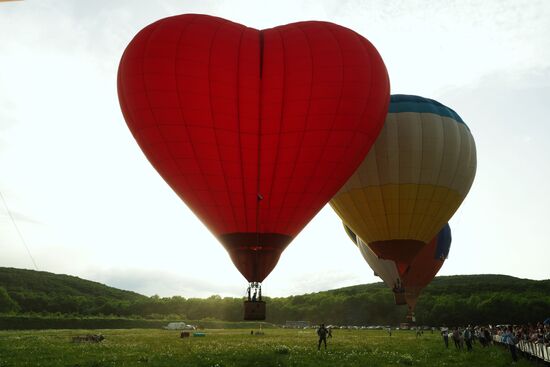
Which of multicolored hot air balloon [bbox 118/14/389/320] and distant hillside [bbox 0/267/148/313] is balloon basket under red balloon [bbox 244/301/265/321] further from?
distant hillside [bbox 0/267/148/313]

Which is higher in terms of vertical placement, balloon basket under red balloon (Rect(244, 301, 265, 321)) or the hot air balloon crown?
the hot air balloon crown

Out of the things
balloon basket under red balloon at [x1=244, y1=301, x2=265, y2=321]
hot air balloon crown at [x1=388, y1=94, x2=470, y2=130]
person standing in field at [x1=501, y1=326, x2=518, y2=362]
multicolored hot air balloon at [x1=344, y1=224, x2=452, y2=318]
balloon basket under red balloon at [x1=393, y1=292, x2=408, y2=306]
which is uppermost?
hot air balloon crown at [x1=388, y1=94, x2=470, y2=130]

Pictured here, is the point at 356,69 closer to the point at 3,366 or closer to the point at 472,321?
the point at 3,366

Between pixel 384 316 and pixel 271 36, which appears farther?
pixel 384 316

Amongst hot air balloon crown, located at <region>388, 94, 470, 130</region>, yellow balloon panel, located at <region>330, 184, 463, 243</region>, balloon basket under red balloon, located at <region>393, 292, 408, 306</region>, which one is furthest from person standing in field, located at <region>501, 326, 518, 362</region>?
hot air balloon crown, located at <region>388, 94, 470, 130</region>

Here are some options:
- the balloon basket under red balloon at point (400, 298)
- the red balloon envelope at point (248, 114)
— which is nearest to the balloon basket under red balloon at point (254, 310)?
the red balloon envelope at point (248, 114)

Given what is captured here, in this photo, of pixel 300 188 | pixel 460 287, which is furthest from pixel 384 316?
pixel 300 188

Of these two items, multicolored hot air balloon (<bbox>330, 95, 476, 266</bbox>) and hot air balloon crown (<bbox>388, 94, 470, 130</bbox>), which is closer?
multicolored hot air balloon (<bbox>330, 95, 476, 266</bbox>)
